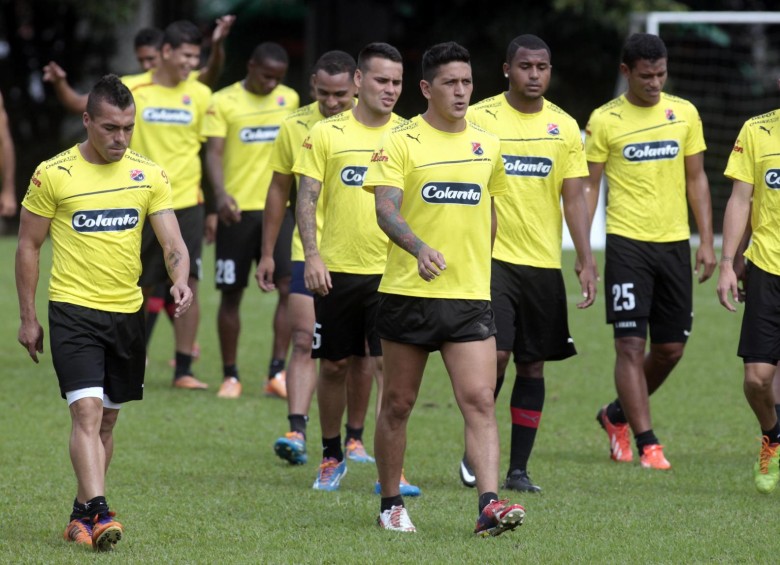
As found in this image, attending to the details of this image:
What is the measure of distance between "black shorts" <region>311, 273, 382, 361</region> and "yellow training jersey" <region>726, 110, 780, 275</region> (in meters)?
2.12

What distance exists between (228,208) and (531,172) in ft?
11.6

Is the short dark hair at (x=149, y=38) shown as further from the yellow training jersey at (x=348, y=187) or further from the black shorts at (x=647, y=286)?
the black shorts at (x=647, y=286)

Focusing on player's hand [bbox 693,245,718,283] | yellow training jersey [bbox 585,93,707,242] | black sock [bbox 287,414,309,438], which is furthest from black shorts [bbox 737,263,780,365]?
black sock [bbox 287,414,309,438]

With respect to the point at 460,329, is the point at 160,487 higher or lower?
lower

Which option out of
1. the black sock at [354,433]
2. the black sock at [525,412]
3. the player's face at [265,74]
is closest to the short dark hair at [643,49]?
the black sock at [525,412]

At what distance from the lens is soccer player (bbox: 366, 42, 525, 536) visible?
659 cm

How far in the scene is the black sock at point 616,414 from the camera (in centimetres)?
912

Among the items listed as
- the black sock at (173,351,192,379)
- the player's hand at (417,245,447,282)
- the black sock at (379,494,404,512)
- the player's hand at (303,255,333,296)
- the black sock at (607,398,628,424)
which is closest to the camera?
the player's hand at (417,245,447,282)

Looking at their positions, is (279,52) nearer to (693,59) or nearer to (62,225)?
(62,225)

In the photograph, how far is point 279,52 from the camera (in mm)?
11102

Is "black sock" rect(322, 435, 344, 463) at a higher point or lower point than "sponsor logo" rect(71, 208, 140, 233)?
lower

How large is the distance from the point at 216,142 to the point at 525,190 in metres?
3.96

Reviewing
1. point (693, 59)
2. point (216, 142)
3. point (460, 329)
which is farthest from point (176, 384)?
point (693, 59)

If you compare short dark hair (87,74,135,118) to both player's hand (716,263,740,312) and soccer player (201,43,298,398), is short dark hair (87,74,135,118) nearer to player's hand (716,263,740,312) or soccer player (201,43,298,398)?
player's hand (716,263,740,312)
